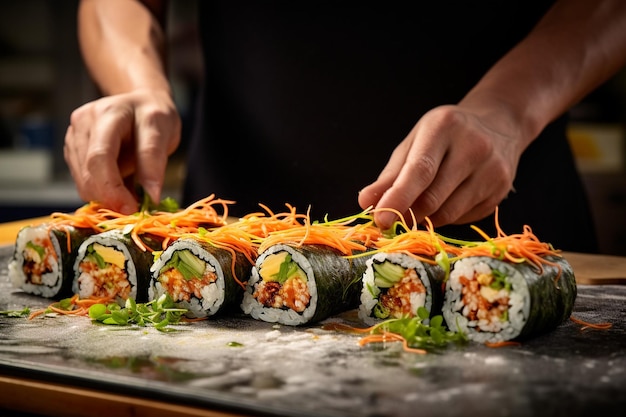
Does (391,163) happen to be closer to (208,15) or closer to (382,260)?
(382,260)

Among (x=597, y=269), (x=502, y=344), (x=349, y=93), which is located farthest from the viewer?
(x=349, y=93)

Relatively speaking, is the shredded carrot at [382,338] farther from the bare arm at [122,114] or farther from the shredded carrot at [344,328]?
the bare arm at [122,114]

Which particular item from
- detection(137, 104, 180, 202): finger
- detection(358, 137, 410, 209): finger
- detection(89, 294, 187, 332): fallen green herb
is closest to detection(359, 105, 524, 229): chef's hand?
detection(358, 137, 410, 209): finger

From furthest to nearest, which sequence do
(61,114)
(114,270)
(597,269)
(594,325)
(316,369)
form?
(61,114) < (597,269) < (114,270) < (594,325) < (316,369)

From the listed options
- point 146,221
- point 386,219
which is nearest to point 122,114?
point 146,221

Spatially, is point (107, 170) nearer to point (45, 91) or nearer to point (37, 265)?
point (37, 265)
